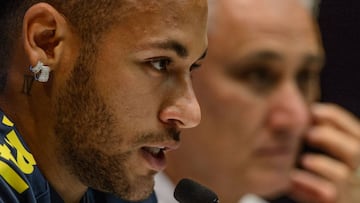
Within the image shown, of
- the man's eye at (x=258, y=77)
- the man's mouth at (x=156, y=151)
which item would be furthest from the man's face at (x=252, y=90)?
the man's mouth at (x=156, y=151)

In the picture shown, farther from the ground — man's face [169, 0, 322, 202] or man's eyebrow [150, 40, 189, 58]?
man's eyebrow [150, 40, 189, 58]

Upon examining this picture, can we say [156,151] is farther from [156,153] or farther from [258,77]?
[258,77]

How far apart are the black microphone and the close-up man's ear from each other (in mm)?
267

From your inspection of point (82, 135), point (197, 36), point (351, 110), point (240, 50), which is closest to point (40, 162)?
point (82, 135)

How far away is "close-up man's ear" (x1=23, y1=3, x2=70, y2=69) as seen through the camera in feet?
3.81

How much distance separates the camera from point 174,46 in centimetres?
117

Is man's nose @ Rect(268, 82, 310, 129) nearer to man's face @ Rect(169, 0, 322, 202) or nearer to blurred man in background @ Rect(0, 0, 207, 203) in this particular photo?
man's face @ Rect(169, 0, 322, 202)

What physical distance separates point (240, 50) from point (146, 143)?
2.61 feet

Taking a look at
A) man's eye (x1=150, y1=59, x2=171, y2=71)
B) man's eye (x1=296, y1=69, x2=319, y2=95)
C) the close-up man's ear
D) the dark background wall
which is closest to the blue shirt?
the close-up man's ear

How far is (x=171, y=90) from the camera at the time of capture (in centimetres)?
120

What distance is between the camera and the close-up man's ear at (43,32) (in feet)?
3.81

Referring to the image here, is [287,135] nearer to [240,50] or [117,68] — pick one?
[240,50]

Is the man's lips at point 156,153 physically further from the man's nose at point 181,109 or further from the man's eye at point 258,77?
the man's eye at point 258,77

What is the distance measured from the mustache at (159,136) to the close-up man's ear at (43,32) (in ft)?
0.55
